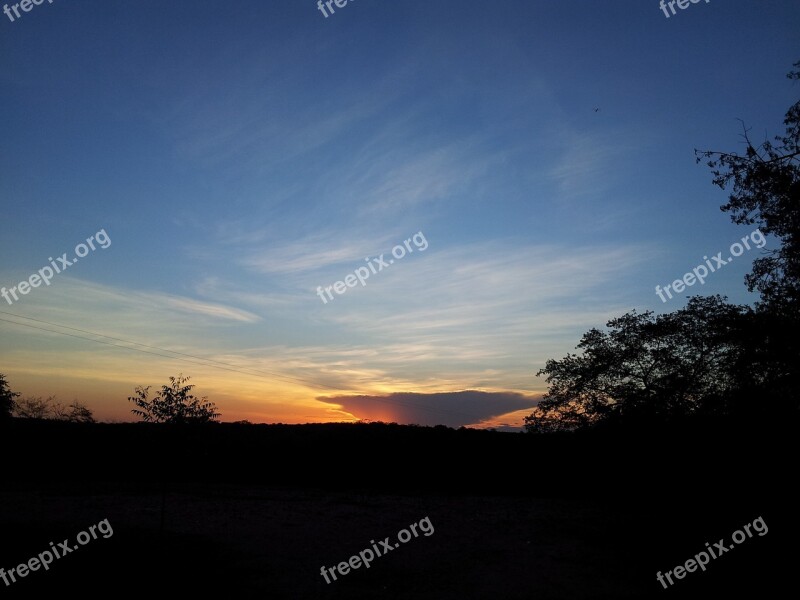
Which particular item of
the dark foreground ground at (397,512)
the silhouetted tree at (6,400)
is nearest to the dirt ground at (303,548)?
the dark foreground ground at (397,512)

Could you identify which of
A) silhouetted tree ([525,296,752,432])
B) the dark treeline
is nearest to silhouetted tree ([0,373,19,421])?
the dark treeline

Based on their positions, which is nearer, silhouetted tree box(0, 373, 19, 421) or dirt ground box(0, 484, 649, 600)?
dirt ground box(0, 484, 649, 600)

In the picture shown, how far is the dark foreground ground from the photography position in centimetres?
1169

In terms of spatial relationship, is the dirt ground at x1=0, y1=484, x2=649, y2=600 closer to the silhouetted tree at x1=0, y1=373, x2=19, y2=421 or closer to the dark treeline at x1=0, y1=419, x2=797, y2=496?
the dark treeline at x1=0, y1=419, x2=797, y2=496

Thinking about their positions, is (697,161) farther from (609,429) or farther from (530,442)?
(530,442)

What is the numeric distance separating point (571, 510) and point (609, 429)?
643cm

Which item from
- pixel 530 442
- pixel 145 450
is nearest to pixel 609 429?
pixel 530 442

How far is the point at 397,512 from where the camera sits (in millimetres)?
22344

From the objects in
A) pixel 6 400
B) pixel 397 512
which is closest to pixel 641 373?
pixel 397 512

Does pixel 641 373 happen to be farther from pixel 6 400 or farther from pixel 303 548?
pixel 6 400

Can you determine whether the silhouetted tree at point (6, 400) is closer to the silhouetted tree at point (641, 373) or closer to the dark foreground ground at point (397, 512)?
the dark foreground ground at point (397, 512)

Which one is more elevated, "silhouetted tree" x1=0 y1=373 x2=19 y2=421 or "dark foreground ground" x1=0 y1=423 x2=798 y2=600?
"silhouetted tree" x1=0 y1=373 x2=19 y2=421

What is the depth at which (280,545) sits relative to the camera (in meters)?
15.0

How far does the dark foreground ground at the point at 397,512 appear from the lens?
38.3ft
